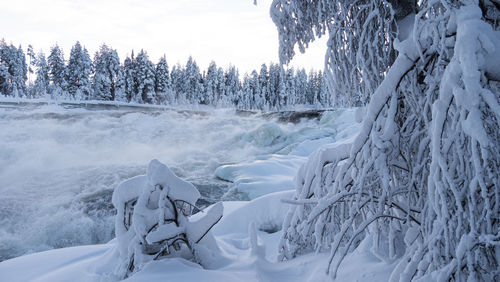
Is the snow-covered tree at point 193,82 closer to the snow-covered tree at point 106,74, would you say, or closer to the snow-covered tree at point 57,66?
the snow-covered tree at point 106,74

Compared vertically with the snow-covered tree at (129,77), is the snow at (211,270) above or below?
below

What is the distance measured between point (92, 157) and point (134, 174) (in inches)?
222

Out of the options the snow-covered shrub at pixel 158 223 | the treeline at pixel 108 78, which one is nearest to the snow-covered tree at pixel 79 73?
the treeline at pixel 108 78

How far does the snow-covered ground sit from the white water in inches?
2.2

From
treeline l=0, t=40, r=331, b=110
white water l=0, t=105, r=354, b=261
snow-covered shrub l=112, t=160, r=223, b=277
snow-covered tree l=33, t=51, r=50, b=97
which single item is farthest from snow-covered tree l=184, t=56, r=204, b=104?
snow-covered shrub l=112, t=160, r=223, b=277

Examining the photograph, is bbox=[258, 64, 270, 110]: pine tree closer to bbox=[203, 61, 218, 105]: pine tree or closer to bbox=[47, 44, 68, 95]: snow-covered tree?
Answer: bbox=[203, 61, 218, 105]: pine tree

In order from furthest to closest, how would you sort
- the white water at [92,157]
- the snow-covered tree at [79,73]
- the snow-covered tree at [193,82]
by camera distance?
the snow-covered tree at [193,82] → the snow-covered tree at [79,73] → the white water at [92,157]

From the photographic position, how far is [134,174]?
1527cm

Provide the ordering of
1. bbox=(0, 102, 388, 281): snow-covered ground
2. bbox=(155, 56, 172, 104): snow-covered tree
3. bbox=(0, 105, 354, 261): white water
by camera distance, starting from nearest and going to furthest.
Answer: bbox=(0, 102, 388, 281): snow-covered ground < bbox=(0, 105, 354, 261): white water < bbox=(155, 56, 172, 104): snow-covered tree

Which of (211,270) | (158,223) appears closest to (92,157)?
(158,223)

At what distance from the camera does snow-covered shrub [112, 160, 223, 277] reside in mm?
3729

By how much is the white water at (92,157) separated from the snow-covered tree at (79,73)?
1145 inches

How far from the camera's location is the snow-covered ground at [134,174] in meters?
3.88

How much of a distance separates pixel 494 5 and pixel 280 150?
18926mm
